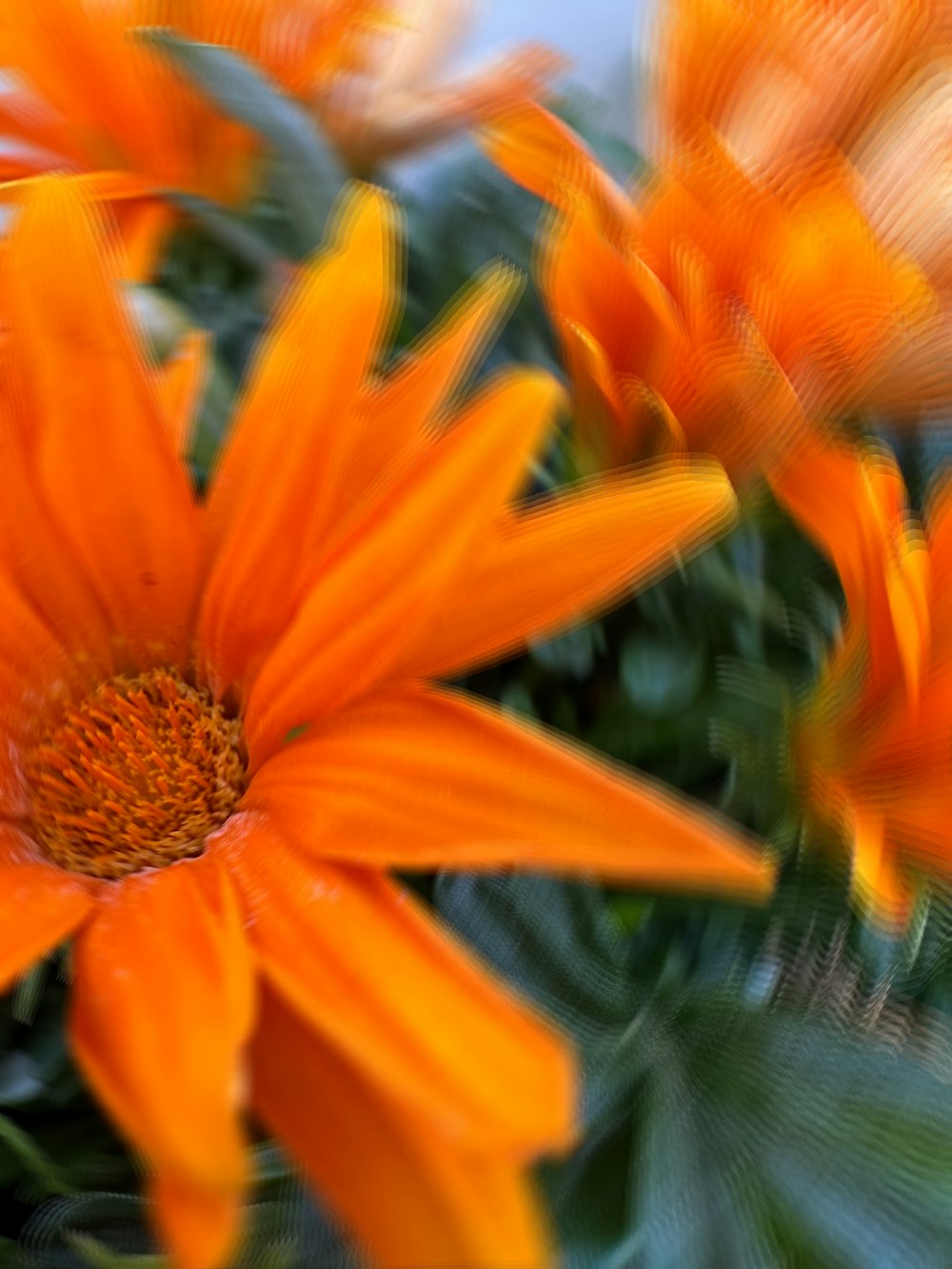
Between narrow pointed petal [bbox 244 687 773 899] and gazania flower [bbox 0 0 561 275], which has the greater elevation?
gazania flower [bbox 0 0 561 275]

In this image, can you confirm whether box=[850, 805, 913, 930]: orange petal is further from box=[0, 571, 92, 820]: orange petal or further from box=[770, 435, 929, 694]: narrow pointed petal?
box=[0, 571, 92, 820]: orange petal

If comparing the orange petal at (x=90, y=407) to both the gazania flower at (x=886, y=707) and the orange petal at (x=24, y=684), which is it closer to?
the orange petal at (x=24, y=684)

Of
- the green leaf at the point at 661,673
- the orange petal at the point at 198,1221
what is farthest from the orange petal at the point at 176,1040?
the green leaf at the point at 661,673

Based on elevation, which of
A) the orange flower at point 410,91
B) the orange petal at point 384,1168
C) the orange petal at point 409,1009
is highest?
the orange flower at point 410,91

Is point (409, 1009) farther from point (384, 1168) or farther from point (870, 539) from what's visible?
point (870, 539)

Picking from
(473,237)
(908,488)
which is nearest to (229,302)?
(473,237)

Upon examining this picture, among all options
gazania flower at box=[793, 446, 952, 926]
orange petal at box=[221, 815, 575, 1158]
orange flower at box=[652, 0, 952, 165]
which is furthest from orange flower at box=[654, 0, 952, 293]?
orange petal at box=[221, 815, 575, 1158]

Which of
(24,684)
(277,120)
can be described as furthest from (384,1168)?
(277,120)
